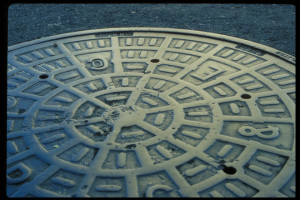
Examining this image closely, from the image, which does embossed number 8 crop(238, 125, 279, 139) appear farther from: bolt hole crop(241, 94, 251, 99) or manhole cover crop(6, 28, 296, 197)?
bolt hole crop(241, 94, 251, 99)

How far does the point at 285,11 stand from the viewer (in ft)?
12.9

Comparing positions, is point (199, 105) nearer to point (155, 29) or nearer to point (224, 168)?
point (224, 168)

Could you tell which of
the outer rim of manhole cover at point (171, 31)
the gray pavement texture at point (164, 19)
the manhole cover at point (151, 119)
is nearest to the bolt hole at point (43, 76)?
the manhole cover at point (151, 119)

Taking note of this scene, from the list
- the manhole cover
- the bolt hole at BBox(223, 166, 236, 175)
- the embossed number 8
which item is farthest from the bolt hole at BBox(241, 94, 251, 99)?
the bolt hole at BBox(223, 166, 236, 175)

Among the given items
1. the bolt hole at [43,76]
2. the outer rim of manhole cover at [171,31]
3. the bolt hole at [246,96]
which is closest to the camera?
the bolt hole at [246,96]

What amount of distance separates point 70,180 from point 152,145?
49 centimetres

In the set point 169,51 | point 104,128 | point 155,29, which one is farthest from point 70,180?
point 155,29

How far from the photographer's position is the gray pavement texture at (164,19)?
11.1 feet

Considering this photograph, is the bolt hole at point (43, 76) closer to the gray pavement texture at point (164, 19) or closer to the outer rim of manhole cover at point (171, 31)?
the outer rim of manhole cover at point (171, 31)

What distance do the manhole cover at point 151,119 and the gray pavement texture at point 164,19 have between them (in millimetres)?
431

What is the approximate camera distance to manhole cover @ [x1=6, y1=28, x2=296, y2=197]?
166 centimetres

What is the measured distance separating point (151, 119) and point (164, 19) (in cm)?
204

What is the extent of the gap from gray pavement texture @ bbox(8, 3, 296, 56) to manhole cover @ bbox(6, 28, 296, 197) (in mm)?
431

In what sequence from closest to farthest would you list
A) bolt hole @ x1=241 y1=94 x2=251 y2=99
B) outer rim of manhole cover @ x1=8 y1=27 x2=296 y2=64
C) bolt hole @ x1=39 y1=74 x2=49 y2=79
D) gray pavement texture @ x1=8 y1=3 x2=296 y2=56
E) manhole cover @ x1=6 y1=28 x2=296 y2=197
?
manhole cover @ x1=6 y1=28 x2=296 y2=197
bolt hole @ x1=241 y1=94 x2=251 y2=99
bolt hole @ x1=39 y1=74 x2=49 y2=79
outer rim of manhole cover @ x1=8 y1=27 x2=296 y2=64
gray pavement texture @ x1=8 y1=3 x2=296 y2=56
